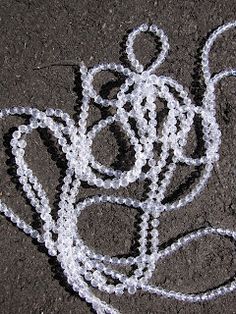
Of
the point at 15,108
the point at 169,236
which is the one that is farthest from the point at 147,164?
the point at 15,108

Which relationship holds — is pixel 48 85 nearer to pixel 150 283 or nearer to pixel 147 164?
pixel 147 164

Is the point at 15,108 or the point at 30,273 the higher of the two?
the point at 15,108

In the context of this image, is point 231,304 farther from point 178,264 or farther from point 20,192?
point 20,192

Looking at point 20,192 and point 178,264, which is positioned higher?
point 20,192

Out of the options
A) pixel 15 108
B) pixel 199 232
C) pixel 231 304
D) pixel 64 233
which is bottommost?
pixel 231 304

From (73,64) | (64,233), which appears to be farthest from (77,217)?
(73,64)

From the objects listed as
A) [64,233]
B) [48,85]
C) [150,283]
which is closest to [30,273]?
[64,233]

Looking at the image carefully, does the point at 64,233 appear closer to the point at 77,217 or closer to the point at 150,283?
the point at 77,217
